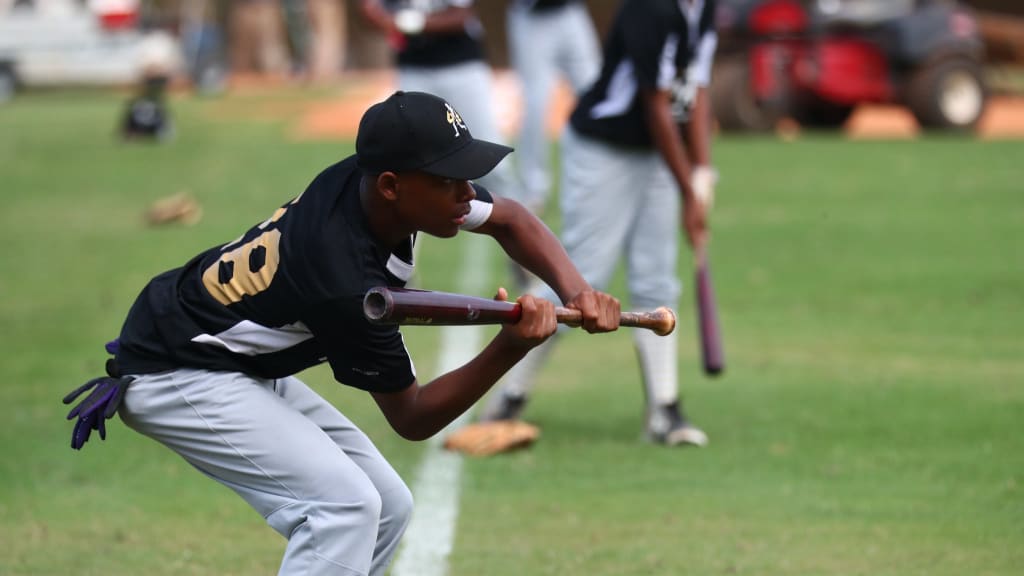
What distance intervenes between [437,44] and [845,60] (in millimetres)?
9675

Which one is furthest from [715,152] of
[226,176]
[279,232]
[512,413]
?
[279,232]

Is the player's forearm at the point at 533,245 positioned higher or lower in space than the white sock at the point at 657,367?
higher

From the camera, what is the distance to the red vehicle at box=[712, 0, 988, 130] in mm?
18484

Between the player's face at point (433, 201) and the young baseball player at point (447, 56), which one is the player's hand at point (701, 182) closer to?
the player's face at point (433, 201)

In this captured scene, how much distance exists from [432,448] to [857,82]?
13124mm

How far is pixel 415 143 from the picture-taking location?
374cm

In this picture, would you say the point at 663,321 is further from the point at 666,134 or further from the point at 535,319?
the point at 666,134

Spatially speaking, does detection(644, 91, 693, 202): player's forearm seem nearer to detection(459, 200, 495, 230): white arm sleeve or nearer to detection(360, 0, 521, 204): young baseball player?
detection(459, 200, 495, 230): white arm sleeve

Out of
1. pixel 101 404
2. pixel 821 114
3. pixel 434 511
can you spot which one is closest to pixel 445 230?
pixel 101 404

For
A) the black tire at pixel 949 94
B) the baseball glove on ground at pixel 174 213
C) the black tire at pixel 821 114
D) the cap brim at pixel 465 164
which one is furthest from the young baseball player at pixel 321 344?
the black tire at pixel 821 114

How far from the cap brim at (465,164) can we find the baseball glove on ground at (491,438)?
3005 mm

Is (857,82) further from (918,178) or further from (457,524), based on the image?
(457,524)

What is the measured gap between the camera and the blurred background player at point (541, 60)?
12.5m

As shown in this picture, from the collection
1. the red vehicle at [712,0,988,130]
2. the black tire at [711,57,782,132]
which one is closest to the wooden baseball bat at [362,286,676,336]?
the black tire at [711,57,782,132]
